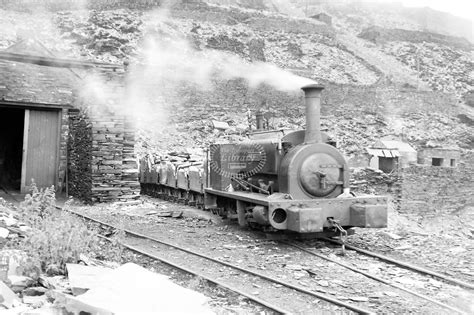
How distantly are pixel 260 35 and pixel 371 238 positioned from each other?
31637 millimetres

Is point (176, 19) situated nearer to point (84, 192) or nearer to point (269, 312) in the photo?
point (84, 192)

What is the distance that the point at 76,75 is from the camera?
15031 mm

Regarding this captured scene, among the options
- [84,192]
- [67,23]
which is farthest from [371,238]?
[67,23]

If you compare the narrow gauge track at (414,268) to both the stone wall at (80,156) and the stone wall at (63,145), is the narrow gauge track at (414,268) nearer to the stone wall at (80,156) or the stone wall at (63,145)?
the stone wall at (80,156)

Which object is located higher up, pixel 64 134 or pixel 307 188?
pixel 64 134

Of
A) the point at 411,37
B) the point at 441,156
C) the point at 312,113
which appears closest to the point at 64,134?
→ the point at 312,113

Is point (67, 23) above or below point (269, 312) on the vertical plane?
above

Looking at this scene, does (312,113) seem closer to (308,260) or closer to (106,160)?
(308,260)

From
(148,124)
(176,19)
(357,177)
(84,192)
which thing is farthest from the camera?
(176,19)

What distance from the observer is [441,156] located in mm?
21375

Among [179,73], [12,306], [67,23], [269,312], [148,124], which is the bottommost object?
[269,312]

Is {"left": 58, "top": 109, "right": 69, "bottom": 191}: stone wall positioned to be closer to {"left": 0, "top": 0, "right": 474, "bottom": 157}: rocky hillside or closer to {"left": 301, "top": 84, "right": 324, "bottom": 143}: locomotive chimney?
{"left": 0, "top": 0, "right": 474, "bottom": 157}: rocky hillside

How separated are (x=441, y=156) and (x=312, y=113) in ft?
52.4

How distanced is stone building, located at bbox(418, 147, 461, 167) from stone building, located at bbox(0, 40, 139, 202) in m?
14.4
